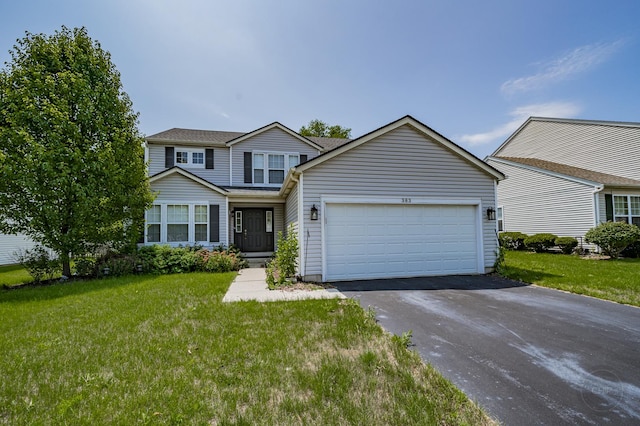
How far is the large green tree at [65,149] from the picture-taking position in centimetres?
880

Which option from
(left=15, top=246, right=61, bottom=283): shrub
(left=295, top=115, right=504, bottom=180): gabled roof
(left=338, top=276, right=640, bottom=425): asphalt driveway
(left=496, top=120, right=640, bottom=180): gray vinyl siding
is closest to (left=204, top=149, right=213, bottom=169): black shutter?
(left=15, top=246, right=61, bottom=283): shrub

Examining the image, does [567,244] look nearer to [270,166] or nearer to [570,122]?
[570,122]

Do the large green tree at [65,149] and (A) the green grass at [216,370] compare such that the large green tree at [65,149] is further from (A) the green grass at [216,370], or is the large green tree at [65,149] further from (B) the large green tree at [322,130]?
(B) the large green tree at [322,130]

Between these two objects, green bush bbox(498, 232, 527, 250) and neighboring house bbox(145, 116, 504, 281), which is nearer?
neighboring house bbox(145, 116, 504, 281)

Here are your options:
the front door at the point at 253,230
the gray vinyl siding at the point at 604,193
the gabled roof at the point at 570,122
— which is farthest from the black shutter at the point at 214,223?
the gabled roof at the point at 570,122

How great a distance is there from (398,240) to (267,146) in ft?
30.1

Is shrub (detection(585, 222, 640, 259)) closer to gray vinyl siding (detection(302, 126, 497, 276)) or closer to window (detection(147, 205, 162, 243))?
gray vinyl siding (detection(302, 126, 497, 276))

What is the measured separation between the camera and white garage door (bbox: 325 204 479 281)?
855cm

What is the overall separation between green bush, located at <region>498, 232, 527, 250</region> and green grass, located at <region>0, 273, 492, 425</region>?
50.1ft

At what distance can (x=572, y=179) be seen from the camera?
1496 cm

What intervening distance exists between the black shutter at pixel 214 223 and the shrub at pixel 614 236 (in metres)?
16.5

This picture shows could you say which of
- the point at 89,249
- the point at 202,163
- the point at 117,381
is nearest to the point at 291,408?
the point at 117,381

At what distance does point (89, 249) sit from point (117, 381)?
9162 mm

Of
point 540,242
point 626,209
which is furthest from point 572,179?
point 540,242
